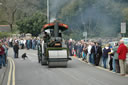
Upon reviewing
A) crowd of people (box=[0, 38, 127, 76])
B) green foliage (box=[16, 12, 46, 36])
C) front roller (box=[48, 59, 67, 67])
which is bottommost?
front roller (box=[48, 59, 67, 67])

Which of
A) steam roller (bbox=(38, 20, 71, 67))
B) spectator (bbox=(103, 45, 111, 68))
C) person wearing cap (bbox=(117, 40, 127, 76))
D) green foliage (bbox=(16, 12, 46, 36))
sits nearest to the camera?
person wearing cap (bbox=(117, 40, 127, 76))

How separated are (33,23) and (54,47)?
119 feet

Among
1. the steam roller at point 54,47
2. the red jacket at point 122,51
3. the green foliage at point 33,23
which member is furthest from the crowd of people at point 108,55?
the green foliage at point 33,23

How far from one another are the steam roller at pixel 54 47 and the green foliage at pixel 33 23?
34.1m

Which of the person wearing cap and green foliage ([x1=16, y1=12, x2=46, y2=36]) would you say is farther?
green foliage ([x1=16, y1=12, x2=46, y2=36])

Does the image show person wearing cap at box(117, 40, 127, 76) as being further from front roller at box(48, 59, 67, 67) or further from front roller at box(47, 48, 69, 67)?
front roller at box(48, 59, 67, 67)

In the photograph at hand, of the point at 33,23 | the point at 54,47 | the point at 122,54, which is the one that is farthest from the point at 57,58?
the point at 33,23

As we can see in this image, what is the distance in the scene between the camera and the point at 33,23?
56.3m

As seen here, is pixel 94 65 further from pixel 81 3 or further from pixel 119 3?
pixel 119 3

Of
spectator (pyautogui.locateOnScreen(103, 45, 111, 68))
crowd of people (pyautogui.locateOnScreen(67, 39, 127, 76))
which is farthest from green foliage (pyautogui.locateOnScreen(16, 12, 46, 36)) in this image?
spectator (pyautogui.locateOnScreen(103, 45, 111, 68))

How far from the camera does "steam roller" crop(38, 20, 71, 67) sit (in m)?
19.8

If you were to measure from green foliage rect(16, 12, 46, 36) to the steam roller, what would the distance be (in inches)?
1341

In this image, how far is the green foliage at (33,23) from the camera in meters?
56.0

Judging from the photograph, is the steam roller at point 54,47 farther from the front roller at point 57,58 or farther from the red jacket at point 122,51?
the red jacket at point 122,51
